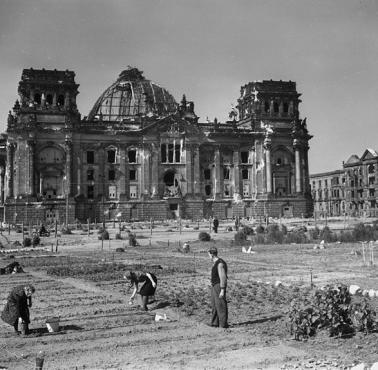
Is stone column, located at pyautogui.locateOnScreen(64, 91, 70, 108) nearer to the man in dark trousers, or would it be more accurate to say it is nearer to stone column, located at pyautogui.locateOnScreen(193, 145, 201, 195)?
stone column, located at pyautogui.locateOnScreen(193, 145, 201, 195)

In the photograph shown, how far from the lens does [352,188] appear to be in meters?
105

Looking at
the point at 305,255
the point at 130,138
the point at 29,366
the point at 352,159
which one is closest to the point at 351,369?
the point at 29,366

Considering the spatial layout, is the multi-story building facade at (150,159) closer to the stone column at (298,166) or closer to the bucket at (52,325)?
the stone column at (298,166)

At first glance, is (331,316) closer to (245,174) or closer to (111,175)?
(111,175)

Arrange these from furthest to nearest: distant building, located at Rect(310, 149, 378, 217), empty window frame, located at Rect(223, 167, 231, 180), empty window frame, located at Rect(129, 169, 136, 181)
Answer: distant building, located at Rect(310, 149, 378, 217) < empty window frame, located at Rect(223, 167, 231, 180) < empty window frame, located at Rect(129, 169, 136, 181)

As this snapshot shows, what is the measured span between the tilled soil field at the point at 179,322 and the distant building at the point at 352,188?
71.5 metres

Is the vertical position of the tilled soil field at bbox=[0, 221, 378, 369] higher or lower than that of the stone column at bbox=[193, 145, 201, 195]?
lower

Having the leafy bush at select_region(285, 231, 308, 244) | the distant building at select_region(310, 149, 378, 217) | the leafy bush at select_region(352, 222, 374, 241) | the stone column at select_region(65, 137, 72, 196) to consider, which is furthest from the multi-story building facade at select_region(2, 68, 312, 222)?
the leafy bush at select_region(352, 222, 374, 241)

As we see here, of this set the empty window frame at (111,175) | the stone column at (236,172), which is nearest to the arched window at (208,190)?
the stone column at (236,172)

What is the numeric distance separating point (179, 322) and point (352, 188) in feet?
318

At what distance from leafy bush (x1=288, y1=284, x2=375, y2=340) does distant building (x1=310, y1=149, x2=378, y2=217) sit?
8141 centimetres

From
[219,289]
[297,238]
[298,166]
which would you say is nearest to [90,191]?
[298,166]

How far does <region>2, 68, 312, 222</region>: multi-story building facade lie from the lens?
235 feet

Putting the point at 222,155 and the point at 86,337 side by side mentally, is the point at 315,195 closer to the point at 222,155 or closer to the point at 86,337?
the point at 222,155
